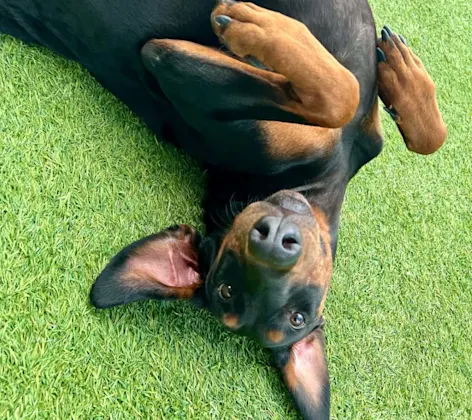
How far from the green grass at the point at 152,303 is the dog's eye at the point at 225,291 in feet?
1.17

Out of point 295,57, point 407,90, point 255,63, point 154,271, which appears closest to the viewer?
point 295,57

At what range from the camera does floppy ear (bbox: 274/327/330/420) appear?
266 centimetres

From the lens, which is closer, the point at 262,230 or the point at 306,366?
the point at 262,230

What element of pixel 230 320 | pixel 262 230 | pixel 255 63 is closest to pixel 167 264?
pixel 230 320

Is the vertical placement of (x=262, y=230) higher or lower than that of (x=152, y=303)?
higher

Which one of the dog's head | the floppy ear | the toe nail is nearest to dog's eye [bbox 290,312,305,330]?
the dog's head

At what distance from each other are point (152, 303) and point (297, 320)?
70 centimetres

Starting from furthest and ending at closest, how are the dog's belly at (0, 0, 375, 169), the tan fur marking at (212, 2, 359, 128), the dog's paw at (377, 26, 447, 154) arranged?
the dog's paw at (377, 26, 447, 154), the dog's belly at (0, 0, 375, 169), the tan fur marking at (212, 2, 359, 128)

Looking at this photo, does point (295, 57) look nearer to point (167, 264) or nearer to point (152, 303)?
point (167, 264)

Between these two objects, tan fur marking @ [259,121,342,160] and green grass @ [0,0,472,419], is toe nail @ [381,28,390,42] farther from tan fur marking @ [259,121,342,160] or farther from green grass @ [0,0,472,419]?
green grass @ [0,0,472,419]

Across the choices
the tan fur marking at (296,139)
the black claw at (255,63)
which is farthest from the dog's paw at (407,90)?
the black claw at (255,63)

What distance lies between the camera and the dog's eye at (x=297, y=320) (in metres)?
2.54

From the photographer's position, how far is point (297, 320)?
2549 millimetres

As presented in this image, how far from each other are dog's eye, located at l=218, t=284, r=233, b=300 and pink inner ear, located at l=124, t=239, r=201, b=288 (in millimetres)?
209
